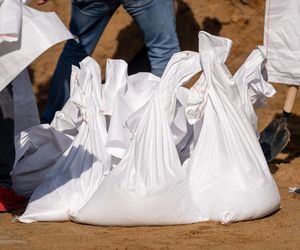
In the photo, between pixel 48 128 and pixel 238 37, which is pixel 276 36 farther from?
pixel 48 128

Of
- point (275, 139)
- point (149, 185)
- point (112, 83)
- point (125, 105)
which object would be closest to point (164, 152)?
point (149, 185)

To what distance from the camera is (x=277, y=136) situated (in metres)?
6.09

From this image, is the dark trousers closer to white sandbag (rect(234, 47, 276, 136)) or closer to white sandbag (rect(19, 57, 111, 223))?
white sandbag (rect(19, 57, 111, 223))

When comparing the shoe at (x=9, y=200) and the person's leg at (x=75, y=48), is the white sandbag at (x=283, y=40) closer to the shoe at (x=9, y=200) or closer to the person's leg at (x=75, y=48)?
the person's leg at (x=75, y=48)

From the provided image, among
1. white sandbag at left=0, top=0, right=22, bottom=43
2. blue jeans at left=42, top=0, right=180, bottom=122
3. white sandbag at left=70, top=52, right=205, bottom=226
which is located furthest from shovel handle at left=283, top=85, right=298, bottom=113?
white sandbag at left=0, top=0, right=22, bottom=43

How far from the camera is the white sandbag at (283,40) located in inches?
235

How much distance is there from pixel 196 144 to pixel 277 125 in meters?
1.33

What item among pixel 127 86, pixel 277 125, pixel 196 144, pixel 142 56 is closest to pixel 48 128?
pixel 127 86

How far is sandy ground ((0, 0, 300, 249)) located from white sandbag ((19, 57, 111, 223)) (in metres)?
0.09

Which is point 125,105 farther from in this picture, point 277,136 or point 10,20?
point 277,136

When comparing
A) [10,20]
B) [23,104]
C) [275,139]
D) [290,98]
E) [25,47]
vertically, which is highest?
[10,20]

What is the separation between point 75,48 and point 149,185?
172cm

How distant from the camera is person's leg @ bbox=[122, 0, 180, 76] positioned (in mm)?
5754

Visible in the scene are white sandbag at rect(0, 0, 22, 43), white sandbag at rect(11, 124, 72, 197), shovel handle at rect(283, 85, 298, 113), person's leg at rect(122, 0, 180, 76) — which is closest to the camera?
white sandbag at rect(0, 0, 22, 43)
